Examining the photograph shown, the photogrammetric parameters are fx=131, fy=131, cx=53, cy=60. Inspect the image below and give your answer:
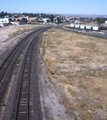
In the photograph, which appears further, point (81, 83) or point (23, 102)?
point (81, 83)

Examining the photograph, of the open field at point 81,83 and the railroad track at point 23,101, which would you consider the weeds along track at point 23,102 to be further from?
the open field at point 81,83

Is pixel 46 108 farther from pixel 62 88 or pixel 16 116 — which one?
pixel 62 88

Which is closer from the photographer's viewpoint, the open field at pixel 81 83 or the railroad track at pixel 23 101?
the railroad track at pixel 23 101

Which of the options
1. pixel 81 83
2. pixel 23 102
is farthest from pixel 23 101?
pixel 81 83

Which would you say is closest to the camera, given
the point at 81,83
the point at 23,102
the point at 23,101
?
the point at 23,102

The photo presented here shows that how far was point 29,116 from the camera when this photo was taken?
10.6m

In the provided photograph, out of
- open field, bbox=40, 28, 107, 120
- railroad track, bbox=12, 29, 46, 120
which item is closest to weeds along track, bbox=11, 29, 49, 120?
railroad track, bbox=12, 29, 46, 120

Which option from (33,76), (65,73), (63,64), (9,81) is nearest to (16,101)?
(9,81)

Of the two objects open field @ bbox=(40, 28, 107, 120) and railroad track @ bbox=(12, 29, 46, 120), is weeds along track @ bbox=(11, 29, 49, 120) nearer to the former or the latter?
railroad track @ bbox=(12, 29, 46, 120)

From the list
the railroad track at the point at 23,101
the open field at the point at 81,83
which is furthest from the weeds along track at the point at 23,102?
the open field at the point at 81,83

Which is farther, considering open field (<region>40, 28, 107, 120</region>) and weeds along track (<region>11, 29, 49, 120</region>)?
open field (<region>40, 28, 107, 120</region>)

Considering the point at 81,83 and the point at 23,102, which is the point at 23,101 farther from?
the point at 81,83

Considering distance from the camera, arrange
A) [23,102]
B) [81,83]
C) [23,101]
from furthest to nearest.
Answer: [81,83] < [23,101] < [23,102]

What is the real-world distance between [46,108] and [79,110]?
286cm
